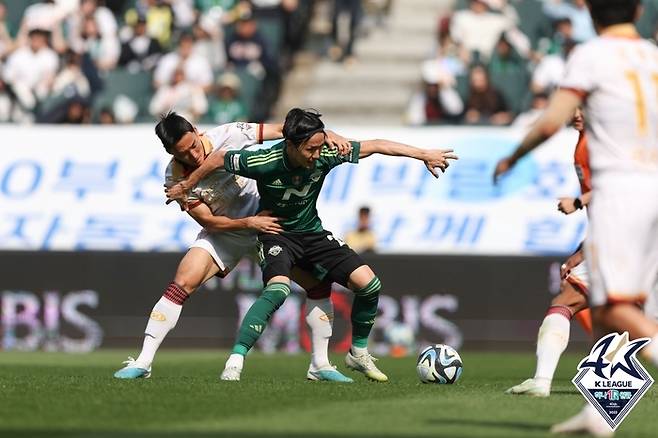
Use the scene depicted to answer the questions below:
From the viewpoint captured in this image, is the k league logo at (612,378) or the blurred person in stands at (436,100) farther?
the blurred person in stands at (436,100)

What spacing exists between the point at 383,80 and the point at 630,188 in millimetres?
16154

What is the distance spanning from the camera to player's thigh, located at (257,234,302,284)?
11.6 m

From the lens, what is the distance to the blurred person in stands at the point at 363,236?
19.8 metres

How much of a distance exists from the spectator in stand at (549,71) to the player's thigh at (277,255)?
10.4m

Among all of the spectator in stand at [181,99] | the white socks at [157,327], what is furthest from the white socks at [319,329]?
the spectator in stand at [181,99]

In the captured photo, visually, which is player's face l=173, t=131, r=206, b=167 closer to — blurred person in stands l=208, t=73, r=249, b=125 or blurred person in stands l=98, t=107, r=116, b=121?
blurred person in stands l=208, t=73, r=249, b=125

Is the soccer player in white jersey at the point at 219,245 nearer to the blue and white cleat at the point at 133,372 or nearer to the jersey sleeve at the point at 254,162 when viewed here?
the blue and white cleat at the point at 133,372

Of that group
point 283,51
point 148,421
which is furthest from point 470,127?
point 148,421

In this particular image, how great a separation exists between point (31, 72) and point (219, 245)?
38.7 feet

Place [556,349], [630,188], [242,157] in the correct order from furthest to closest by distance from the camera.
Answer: [242,157], [556,349], [630,188]

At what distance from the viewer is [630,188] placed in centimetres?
757

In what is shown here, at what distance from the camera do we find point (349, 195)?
20328 millimetres

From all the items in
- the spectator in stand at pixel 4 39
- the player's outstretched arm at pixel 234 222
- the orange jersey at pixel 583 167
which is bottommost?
the spectator in stand at pixel 4 39

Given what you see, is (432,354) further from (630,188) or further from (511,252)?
(511,252)
